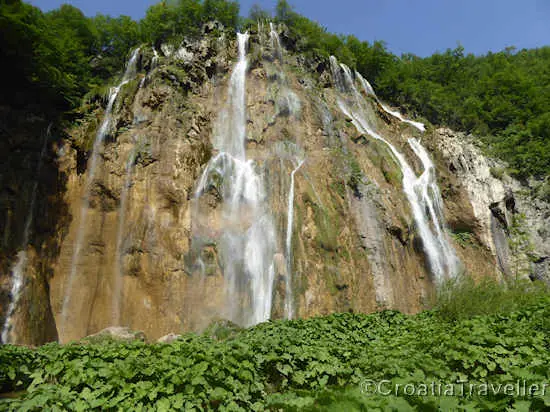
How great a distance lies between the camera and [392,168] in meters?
19.0

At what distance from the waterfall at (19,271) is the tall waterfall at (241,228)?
6295 mm

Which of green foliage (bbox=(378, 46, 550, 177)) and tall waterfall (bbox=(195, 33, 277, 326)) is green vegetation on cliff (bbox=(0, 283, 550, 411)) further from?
green foliage (bbox=(378, 46, 550, 177))

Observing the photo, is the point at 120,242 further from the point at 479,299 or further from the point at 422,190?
the point at 422,190

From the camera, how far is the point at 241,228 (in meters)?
14.9

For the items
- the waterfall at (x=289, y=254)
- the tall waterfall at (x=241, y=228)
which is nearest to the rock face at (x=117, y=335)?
the tall waterfall at (x=241, y=228)

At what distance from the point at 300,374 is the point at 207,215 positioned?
1022 centimetres

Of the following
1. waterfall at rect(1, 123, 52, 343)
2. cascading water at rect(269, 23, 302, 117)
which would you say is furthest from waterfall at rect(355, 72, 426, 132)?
waterfall at rect(1, 123, 52, 343)

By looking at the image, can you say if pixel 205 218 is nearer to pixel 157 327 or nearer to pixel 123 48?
pixel 157 327

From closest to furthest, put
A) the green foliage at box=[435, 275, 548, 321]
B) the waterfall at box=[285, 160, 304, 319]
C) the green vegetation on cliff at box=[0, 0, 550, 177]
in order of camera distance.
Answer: the green foliage at box=[435, 275, 548, 321], the waterfall at box=[285, 160, 304, 319], the green vegetation on cliff at box=[0, 0, 550, 177]

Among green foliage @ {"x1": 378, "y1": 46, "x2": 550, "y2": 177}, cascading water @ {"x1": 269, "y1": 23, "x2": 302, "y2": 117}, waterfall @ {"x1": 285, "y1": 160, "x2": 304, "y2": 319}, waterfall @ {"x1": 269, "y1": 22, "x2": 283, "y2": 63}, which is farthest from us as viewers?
green foliage @ {"x1": 378, "y1": 46, "x2": 550, "y2": 177}

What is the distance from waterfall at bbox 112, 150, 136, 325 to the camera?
45.4ft

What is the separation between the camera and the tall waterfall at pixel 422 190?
54.3ft

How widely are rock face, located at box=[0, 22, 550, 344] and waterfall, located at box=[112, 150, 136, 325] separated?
0.06m

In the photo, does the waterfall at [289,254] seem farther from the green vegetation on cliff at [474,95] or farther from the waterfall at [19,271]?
the green vegetation on cliff at [474,95]
